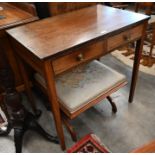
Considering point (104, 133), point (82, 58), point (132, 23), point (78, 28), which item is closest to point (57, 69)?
point (82, 58)

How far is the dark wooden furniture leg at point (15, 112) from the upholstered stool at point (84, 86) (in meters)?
0.22

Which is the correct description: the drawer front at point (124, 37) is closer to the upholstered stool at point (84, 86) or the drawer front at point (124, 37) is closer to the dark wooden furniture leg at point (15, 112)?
the upholstered stool at point (84, 86)

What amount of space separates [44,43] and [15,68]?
2.23ft

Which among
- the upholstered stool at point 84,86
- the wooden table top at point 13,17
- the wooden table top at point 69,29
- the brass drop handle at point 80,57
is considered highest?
the wooden table top at point 13,17

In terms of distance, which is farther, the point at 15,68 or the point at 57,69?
the point at 15,68

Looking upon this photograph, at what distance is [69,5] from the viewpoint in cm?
140

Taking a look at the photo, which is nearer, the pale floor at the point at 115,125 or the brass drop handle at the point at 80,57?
the brass drop handle at the point at 80,57

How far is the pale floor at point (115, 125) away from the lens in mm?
1288

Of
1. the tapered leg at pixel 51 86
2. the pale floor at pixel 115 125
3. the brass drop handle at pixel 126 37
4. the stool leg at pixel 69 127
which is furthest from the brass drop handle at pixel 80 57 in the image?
the pale floor at pixel 115 125

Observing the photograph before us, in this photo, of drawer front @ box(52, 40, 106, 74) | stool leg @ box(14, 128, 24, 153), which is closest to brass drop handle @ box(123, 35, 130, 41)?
drawer front @ box(52, 40, 106, 74)

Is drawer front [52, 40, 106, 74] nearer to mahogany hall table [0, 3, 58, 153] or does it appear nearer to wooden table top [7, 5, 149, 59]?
wooden table top [7, 5, 149, 59]

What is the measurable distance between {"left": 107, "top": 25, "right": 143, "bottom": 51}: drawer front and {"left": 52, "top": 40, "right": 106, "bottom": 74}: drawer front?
63 millimetres

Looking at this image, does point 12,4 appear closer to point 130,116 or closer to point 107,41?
point 107,41

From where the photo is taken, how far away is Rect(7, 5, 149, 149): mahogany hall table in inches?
34.8
